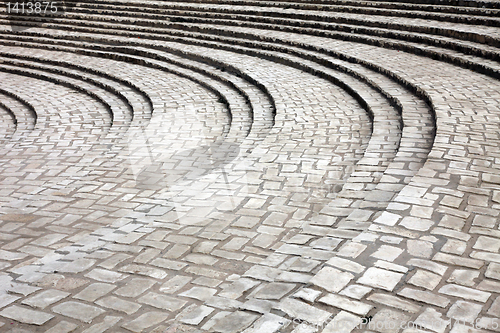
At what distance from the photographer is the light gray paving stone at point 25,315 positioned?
115 inches

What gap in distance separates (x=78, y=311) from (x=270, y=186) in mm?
2352

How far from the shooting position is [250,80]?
9383mm

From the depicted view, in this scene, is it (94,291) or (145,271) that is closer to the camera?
(94,291)

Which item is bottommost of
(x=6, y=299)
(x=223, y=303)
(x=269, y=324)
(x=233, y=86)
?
(x=6, y=299)

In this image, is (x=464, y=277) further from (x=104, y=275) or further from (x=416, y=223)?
(x=104, y=275)

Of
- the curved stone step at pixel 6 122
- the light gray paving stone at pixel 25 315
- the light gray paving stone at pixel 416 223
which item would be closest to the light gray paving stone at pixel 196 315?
the light gray paving stone at pixel 25 315

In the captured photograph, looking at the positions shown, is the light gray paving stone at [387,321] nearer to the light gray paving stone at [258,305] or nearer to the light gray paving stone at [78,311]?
the light gray paving stone at [258,305]

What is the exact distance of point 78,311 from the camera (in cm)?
300

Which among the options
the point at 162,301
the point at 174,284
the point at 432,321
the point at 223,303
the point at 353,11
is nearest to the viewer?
the point at 432,321

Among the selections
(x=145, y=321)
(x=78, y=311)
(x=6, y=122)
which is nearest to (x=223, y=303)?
(x=145, y=321)

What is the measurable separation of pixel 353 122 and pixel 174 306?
4346 millimetres

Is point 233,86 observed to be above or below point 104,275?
above

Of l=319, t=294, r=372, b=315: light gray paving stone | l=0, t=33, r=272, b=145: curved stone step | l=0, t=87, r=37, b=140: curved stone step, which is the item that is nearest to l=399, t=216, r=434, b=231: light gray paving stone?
l=319, t=294, r=372, b=315: light gray paving stone

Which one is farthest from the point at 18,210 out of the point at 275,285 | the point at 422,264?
the point at 422,264
